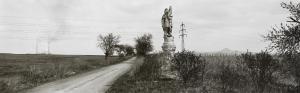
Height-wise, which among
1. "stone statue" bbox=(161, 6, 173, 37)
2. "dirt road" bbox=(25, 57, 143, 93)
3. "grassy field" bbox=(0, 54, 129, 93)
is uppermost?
"stone statue" bbox=(161, 6, 173, 37)

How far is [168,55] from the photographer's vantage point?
1770 cm

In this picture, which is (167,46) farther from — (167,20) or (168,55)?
(167,20)

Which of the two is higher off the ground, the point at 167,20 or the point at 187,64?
the point at 167,20

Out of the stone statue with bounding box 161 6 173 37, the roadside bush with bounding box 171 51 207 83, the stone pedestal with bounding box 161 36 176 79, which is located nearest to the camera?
the roadside bush with bounding box 171 51 207 83

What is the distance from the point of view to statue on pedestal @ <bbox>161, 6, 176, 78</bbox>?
1773 cm

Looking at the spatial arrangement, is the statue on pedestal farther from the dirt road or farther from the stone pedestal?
the dirt road

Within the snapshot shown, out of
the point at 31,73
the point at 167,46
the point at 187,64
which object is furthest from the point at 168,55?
the point at 31,73

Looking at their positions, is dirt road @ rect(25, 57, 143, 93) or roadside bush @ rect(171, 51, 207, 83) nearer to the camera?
roadside bush @ rect(171, 51, 207, 83)

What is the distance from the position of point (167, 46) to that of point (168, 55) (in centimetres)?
53

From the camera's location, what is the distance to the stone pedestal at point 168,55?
17688 millimetres

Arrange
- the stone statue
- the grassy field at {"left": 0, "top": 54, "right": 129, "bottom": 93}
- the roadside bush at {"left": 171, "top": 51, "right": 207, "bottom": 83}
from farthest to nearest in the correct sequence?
the grassy field at {"left": 0, "top": 54, "right": 129, "bottom": 93} < the stone statue < the roadside bush at {"left": 171, "top": 51, "right": 207, "bottom": 83}

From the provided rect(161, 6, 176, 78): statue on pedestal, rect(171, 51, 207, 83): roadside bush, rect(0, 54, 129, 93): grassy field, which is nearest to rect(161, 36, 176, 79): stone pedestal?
rect(161, 6, 176, 78): statue on pedestal

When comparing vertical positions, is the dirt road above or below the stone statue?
below

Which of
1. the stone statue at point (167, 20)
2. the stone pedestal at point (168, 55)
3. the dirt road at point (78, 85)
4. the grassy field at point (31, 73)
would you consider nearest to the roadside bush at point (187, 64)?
the stone pedestal at point (168, 55)
